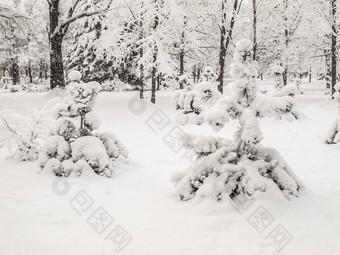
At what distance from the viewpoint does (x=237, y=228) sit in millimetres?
4402

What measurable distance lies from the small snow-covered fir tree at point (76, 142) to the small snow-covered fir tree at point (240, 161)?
6.62 ft

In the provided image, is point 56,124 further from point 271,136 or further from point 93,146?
point 271,136

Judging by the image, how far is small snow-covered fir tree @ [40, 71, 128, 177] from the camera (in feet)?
21.5

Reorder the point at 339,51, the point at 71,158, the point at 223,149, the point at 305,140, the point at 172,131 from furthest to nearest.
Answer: the point at 339,51 → the point at 172,131 → the point at 305,140 → the point at 71,158 → the point at 223,149

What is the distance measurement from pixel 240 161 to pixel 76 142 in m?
3.27

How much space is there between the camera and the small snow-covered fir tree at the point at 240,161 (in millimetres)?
4945

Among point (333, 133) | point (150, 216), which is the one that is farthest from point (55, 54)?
point (150, 216)

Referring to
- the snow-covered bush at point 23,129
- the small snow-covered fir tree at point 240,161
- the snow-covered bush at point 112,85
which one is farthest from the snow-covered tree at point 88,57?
the small snow-covered fir tree at point 240,161

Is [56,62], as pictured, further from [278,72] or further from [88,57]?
[278,72]

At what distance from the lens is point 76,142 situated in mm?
6668

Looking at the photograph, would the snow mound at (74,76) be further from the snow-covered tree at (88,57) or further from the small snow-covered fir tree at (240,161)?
the snow-covered tree at (88,57)

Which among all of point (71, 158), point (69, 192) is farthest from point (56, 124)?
point (69, 192)

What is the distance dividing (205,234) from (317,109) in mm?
15365

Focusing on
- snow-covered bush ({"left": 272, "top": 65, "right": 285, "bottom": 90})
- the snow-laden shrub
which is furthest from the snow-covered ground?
snow-covered bush ({"left": 272, "top": 65, "right": 285, "bottom": 90})
